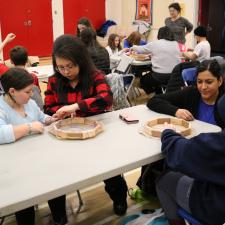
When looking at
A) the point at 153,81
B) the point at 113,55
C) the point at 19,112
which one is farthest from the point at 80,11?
the point at 19,112

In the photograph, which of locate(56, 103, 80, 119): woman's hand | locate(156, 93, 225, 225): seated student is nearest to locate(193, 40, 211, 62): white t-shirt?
locate(56, 103, 80, 119): woman's hand

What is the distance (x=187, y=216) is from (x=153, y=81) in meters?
3.86

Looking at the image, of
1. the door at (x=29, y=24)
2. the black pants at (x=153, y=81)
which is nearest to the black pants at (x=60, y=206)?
the black pants at (x=153, y=81)

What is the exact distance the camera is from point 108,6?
10.6m

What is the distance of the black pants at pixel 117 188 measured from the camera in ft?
8.51

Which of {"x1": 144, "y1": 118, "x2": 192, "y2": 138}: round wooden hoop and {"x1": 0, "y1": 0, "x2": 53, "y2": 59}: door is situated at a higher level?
{"x1": 0, "y1": 0, "x2": 53, "y2": 59}: door

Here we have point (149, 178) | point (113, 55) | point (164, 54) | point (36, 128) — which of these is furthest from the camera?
point (113, 55)

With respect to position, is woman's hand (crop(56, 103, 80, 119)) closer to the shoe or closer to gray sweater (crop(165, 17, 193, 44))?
the shoe

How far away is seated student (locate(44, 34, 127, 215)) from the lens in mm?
2191

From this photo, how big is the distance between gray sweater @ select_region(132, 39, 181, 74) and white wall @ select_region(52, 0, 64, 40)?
5.05 meters

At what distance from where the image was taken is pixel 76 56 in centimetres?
222

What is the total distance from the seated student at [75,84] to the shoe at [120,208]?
727 millimetres

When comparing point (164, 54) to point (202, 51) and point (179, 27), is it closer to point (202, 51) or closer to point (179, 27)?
point (202, 51)

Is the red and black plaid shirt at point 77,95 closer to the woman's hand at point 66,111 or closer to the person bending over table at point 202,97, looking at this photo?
the woman's hand at point 66,111
